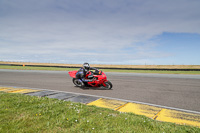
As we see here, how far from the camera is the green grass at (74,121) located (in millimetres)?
3648

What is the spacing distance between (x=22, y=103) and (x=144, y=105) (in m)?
4.83

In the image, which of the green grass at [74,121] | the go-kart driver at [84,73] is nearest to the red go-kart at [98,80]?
the go-kart driver at [84,73]

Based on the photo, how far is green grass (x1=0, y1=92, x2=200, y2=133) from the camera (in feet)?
12.0

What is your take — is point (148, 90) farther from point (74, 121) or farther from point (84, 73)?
point (74, 121)

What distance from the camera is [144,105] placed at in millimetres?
6000

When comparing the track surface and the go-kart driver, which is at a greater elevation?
the go-kart driver

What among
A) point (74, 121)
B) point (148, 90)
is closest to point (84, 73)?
point (148, 90)

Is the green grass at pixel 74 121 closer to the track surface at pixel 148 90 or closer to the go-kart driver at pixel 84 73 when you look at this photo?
the track surface at pixel 148 90

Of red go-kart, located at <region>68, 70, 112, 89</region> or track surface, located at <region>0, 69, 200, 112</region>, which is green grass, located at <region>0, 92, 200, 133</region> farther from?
red go-kart, located at <region>68, 70, 112, 89</region>

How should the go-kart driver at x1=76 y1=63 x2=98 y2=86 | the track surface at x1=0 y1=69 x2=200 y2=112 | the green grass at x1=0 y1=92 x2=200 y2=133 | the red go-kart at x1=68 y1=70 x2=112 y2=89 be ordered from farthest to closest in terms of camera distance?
the go-kart driver at x1=76 y1=63 x2=98 y2=86 → the red go-kart at x1=68 y1=70 x2=112 y2=89 → the track surface at x1=0 y1=69 x2=200 y2=112 → the green grass at x1=0 y1=92 x2=200 y2=133

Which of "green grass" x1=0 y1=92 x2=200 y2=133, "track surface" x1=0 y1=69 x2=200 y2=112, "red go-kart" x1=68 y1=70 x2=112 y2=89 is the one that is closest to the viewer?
"green grass" x1=0 y1=92 x2=200 y2=133

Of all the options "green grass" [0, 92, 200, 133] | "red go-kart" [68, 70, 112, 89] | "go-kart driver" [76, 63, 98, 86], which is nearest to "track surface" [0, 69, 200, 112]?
"red go-kart" [68, 70, 112, 89]

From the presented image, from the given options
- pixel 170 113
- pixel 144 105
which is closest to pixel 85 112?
pixel 144 105

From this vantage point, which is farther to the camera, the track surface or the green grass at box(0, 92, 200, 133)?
the track surface
